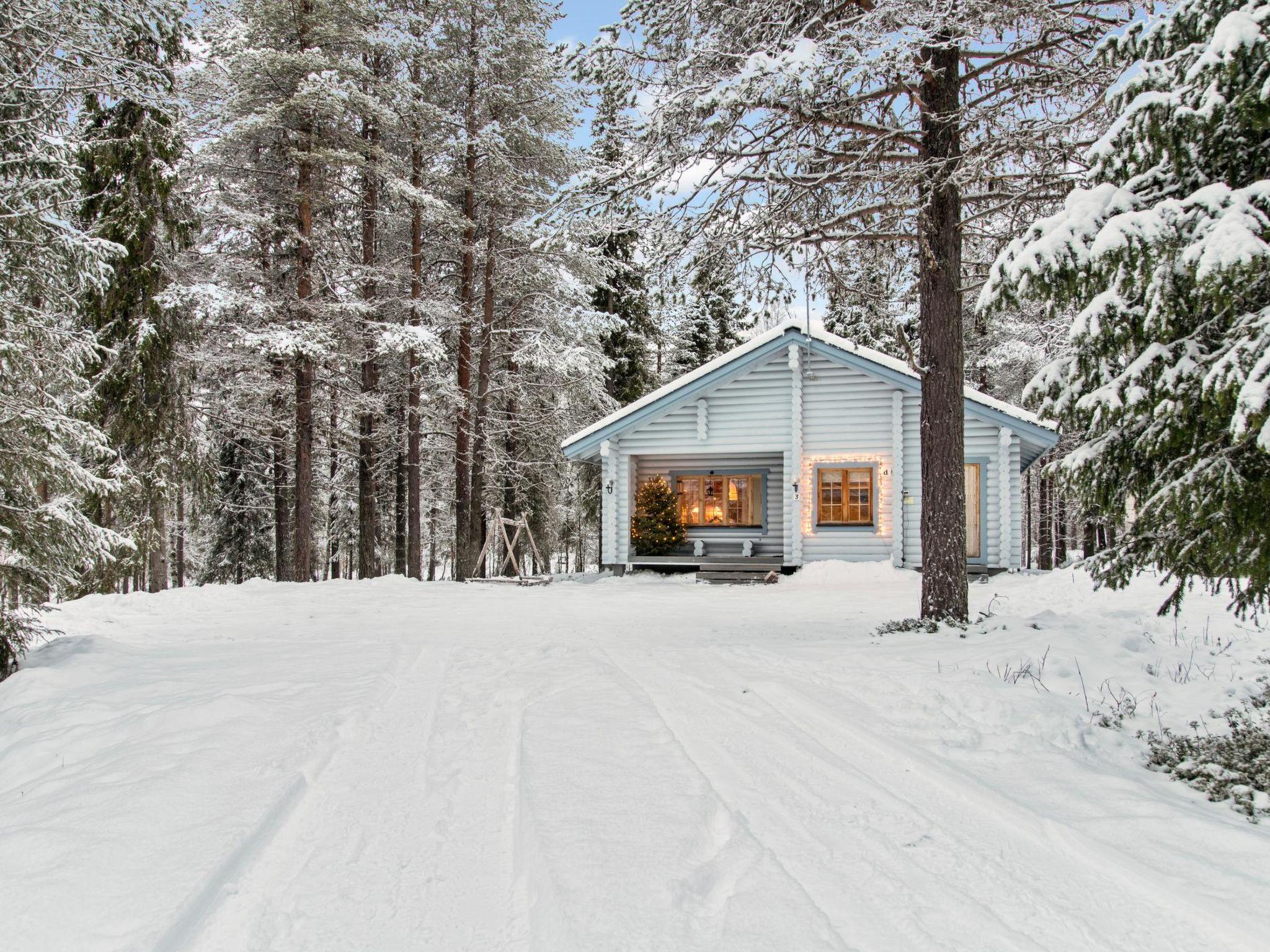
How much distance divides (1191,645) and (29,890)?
24.9 feet

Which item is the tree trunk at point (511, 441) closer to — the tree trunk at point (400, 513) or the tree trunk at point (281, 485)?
the tree trunk at point (400, 513)

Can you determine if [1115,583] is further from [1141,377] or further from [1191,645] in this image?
[1191,645]

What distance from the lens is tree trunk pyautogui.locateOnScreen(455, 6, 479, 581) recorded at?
15617 millimetres

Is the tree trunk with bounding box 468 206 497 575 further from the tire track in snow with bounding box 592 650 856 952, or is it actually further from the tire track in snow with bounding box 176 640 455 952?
the tire track in snow with bounding box 176 640 455 952

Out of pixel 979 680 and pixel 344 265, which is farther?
pixel 344 265

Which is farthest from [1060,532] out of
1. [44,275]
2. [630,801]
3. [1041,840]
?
[44,275]

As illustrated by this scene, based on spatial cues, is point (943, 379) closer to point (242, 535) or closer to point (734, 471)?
point (734, 471)

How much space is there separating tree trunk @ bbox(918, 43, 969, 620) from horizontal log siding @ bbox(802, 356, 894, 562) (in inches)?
319

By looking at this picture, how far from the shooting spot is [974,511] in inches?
595

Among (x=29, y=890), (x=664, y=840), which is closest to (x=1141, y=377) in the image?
(x=664, y=840)

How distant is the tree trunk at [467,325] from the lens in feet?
51.2

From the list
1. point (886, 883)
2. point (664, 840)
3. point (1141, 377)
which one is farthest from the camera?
point (1141, 377)

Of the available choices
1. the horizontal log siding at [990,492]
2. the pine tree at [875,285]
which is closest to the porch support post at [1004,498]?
the horizontal log siding at [990,492]

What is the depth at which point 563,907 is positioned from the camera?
7.19 ft
